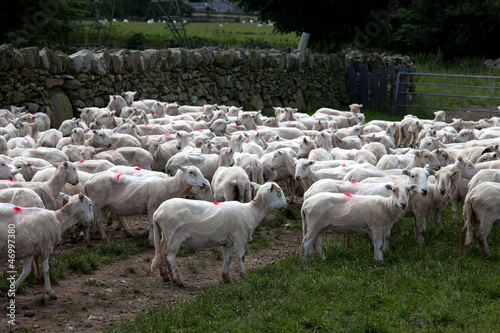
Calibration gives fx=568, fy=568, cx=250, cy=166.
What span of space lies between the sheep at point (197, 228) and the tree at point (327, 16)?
80.2 feet

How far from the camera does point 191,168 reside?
30.3ft

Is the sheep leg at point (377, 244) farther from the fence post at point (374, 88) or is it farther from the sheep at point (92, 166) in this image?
the fence post at point (374, 88)

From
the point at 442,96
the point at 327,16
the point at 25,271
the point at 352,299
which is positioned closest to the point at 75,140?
the point at 25,271

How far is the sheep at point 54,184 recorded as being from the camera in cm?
885

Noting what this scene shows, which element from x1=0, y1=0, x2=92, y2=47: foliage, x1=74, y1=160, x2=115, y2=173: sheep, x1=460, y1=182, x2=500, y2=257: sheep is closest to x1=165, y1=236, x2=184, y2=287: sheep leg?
x1=74, y1=160, x2=115, y2=173: sheep

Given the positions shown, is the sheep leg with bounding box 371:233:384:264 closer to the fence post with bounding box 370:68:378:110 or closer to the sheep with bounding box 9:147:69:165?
the sheep with bounding box 9:147:69:165

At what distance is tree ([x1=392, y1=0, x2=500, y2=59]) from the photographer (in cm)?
3703

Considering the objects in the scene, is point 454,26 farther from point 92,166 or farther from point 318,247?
point 318,247

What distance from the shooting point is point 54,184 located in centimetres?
904

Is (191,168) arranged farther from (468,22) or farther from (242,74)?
(468,22)

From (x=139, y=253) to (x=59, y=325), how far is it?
8.58ft

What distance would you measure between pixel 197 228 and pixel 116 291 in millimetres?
1330

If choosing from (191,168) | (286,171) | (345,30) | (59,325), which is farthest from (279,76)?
(59,325)

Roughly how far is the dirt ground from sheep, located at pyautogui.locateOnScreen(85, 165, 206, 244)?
736mm
